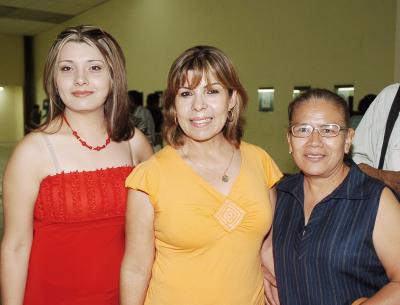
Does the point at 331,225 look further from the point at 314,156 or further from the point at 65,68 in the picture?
the point at 65,68

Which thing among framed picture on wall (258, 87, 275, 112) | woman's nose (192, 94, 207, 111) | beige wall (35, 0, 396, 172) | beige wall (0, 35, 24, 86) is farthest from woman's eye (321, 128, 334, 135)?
beige wall (0, 35, 24, 86)

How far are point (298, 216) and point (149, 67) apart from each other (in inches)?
459

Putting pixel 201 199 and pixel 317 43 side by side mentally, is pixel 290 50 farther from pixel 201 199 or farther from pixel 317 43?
pixel 201 199

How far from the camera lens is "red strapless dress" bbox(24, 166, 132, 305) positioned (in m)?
1.77

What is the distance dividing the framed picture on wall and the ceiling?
26.8 ft

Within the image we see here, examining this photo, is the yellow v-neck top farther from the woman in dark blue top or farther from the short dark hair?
the short dark hair

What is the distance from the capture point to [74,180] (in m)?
1.79

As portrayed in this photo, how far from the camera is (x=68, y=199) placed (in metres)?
1.76

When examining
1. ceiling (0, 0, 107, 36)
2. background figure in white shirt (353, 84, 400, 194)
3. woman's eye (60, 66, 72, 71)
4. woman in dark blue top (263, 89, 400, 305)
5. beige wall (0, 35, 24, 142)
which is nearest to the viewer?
woman in dark blue top (263, 89, 400, 305)

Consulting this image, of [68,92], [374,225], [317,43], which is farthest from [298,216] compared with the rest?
[317,43]

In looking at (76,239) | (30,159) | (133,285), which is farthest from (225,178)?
(30,159)

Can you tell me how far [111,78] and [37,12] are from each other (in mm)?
15465

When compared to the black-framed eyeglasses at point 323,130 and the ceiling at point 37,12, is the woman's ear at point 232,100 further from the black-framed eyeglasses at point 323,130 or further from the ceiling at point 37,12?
the ceiling at point 37,12

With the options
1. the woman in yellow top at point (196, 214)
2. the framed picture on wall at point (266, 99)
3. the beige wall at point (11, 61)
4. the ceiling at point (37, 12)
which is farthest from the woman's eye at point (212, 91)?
the beige wall at point (11, 61)
